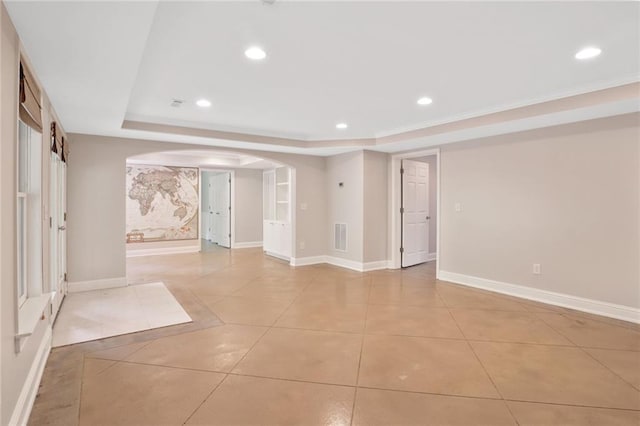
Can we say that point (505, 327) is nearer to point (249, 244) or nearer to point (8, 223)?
point (8, 223)

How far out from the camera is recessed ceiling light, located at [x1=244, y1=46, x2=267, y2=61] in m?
2.60

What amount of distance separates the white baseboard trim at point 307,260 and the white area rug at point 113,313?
8.36 feet

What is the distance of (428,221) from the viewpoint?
719 cm

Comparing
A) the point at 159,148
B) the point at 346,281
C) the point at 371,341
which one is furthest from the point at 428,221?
the point at 159,148

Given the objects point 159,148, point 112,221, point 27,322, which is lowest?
point 27,322

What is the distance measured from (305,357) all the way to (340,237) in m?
4.13

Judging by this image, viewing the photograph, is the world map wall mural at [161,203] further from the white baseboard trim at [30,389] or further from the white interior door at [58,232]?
the white baseboard trim at [30,389]

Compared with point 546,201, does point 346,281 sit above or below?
below

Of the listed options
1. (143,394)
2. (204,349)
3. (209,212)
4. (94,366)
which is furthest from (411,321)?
(209,212)

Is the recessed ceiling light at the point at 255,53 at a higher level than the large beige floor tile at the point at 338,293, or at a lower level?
higher

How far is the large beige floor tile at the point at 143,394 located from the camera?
201 centimetres

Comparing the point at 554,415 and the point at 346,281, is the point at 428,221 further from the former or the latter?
the point at 554,415

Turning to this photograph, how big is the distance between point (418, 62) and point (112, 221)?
15.4 feet

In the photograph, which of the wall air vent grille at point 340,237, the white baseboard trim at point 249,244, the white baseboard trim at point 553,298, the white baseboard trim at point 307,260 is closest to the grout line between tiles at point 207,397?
the white baseboard trim at point 553,298
